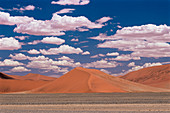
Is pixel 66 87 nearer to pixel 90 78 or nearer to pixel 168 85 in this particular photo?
pixel 90 78

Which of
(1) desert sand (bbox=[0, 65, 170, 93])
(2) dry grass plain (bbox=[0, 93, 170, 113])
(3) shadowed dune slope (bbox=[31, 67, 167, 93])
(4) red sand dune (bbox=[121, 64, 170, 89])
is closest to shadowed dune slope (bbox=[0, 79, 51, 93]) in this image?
(1) desert sand (bbox=[0, 65, 170, 93])

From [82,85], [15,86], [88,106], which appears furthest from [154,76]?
[88,106]

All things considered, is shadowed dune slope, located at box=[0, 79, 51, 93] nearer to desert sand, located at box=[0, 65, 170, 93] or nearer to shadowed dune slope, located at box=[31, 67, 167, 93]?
desert sand, located at box=[0, 65, 170, 93]

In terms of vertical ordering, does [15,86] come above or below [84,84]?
below

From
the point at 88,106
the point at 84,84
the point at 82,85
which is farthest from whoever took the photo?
the point at 84,84

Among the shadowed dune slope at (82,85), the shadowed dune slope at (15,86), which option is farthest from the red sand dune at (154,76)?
the shadowed dune slope at (15,86)

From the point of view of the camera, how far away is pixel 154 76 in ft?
476

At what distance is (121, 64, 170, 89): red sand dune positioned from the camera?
12676 cm

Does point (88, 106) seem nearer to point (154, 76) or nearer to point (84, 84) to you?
point (84, 84)

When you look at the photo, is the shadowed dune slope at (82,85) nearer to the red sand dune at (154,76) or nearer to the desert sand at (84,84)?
the desert sand at (84,84)

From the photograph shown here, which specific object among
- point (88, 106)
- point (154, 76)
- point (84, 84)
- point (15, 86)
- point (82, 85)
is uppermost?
point (154, 76)

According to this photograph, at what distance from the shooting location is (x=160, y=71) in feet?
481

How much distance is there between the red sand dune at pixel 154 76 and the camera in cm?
12676

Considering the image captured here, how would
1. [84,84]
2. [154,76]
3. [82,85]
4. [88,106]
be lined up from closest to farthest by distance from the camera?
[88,106], [82,85], [84,84], [154,76]
